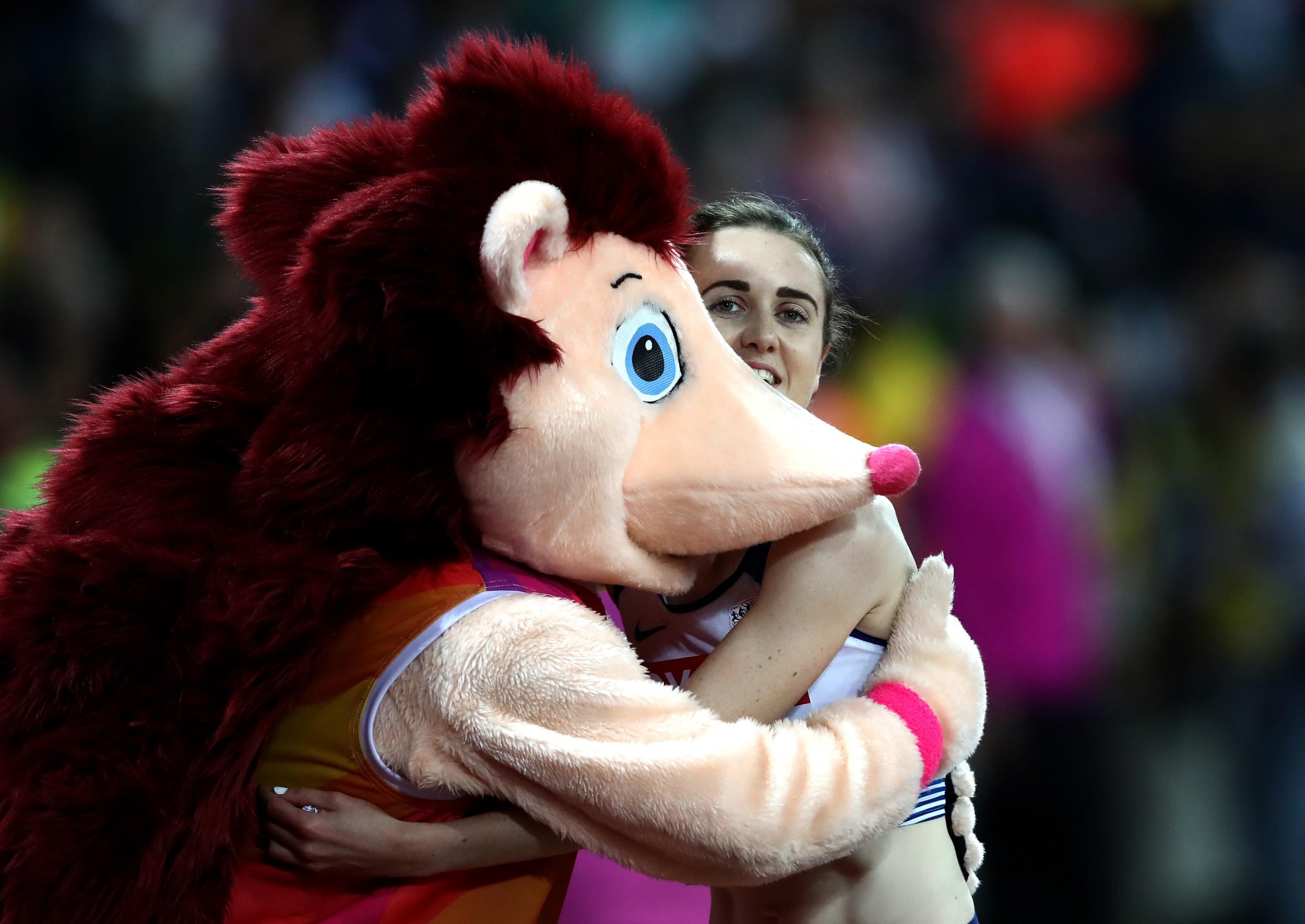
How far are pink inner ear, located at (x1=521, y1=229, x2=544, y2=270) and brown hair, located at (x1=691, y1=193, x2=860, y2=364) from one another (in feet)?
1.49

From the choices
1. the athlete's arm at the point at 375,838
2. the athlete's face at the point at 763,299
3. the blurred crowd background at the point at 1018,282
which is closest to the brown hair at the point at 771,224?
the athlete's face at the point at 763,299

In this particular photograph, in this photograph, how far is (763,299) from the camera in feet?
5.40

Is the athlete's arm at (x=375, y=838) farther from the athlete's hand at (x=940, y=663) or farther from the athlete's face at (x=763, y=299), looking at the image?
the athlete's face at (x=763, y=299)

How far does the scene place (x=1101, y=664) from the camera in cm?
334

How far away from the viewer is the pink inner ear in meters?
1.16

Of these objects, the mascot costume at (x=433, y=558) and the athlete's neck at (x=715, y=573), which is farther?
the athlete's neck at (x=715, y=573)

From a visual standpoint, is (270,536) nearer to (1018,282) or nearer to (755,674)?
(755,674)

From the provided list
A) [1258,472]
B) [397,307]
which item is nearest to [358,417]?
[397,307]

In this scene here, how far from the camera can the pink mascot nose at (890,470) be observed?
125cm

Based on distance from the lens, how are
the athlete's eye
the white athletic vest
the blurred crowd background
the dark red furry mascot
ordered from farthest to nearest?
the blurred crowd background
the white athletic vest
the athlete's eye
the dark red furry mascot

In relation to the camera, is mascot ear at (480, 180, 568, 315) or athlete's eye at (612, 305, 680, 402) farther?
athlete's eye at (612, 305, 680, 402)

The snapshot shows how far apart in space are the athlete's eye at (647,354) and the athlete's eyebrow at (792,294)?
42 cm

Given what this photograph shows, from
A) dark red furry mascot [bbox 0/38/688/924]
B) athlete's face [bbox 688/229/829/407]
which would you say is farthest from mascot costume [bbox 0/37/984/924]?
athlete's face [bbox 688/229/829/407]

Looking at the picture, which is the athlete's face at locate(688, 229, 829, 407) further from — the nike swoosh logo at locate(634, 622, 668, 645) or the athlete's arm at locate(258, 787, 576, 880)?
the athlete's arm at locate(258, 787, 576, 880)
